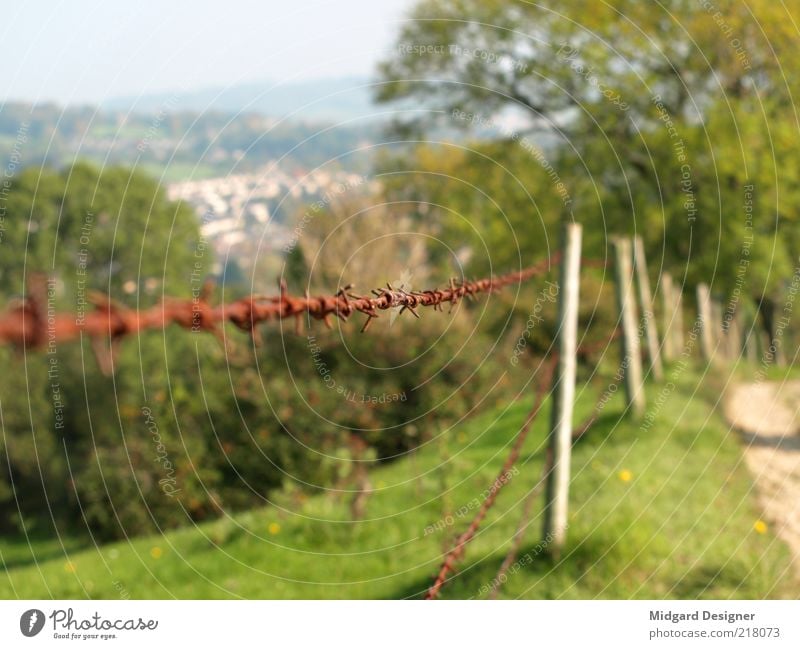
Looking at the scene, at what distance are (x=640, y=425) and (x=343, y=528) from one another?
106 inches

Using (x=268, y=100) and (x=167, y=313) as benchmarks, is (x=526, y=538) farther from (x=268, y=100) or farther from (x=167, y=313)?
(x=268, y=100)

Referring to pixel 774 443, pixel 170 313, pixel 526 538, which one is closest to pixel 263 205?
pixel 774 443

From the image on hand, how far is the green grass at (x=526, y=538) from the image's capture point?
16.2 feet

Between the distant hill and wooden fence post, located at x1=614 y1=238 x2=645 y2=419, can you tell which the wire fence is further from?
wooden fence post, located at x1=614 y1=238 x2=645 y2=419

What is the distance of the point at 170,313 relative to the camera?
5.34 feet

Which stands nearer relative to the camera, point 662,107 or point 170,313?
point 170,313

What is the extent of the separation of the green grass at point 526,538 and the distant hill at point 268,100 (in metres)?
2.73

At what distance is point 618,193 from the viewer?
67.9 ft

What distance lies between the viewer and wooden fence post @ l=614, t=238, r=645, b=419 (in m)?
7.62

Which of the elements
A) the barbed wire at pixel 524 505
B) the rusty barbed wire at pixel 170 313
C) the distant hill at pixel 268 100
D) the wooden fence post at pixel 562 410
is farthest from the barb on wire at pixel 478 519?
the distant hill at pixel 268 100

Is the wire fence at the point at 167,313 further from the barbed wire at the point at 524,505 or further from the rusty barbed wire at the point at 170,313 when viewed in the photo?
the barbed wire at the point at 524,505

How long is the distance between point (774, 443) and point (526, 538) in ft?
15.6

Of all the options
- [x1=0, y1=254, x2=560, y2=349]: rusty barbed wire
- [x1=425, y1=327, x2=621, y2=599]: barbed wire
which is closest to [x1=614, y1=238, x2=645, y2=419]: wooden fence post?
[x1=425, y1=327, x2=621, y2=599]: barbed wire
